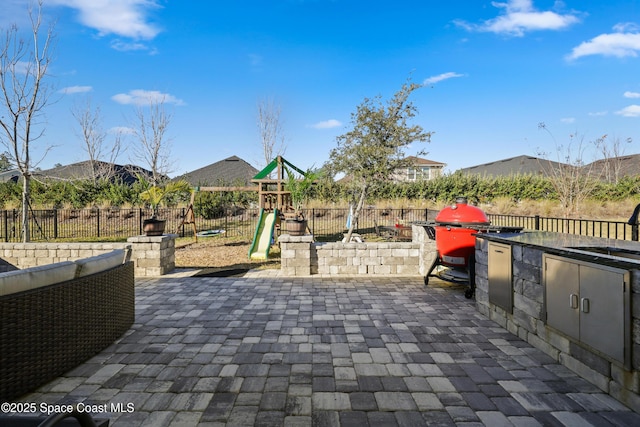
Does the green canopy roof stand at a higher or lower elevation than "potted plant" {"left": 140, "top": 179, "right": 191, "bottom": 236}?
higher

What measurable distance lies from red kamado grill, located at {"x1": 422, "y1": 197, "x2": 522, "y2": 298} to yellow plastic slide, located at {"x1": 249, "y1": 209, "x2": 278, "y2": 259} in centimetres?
490

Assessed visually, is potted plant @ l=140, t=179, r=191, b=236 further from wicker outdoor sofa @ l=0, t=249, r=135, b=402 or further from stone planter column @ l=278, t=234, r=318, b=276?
wicker outdoor sofa @ l=0, t=249, r=135, b=402

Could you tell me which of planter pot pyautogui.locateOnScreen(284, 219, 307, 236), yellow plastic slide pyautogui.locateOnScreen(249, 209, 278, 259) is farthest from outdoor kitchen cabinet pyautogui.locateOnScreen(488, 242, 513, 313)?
yellow plastic slide pyautogui.locateOnScreen(249, 209, 278, 259)

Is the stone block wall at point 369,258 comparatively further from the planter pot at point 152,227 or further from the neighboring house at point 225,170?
the neighboring house at point 225,170

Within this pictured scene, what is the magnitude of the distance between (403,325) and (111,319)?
340 cm

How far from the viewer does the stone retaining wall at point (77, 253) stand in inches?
258

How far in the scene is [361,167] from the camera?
10406 mm

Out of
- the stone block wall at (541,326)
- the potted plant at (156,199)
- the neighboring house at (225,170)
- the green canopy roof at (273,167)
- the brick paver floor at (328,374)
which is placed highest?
the neighboring house at (225,170)

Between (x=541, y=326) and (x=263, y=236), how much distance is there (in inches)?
293

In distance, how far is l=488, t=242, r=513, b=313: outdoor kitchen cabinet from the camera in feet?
12.0

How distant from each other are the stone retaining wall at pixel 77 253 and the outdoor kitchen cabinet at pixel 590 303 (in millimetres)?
6757

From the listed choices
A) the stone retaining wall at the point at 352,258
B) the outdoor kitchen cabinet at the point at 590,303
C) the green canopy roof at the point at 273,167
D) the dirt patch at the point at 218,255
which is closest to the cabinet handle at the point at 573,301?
the outdoor kitchen cabinet at the point at 590,303

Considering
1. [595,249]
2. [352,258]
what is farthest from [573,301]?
[352,258]

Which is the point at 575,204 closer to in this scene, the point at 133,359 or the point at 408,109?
the point at 408,109
